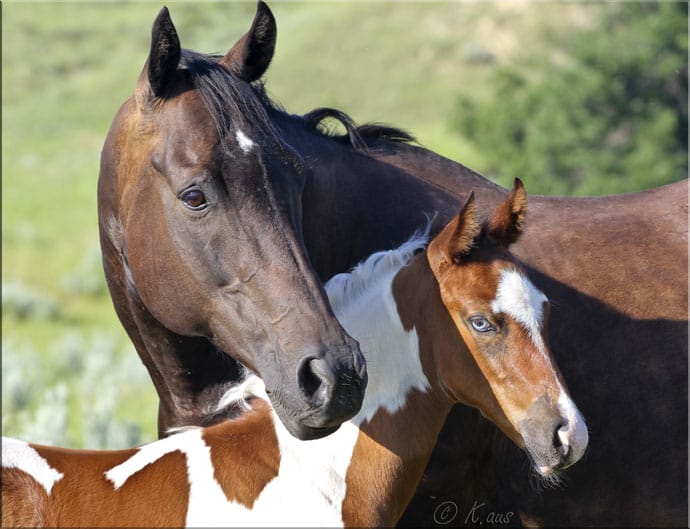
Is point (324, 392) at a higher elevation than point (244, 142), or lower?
lower

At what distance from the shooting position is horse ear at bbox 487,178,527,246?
325 cm

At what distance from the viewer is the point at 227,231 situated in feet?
9.85

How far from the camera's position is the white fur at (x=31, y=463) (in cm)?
306

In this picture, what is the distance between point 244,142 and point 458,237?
0.77 meters

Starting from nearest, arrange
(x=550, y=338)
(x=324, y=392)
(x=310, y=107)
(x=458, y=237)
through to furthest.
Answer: (x=324, y=392), (x=458, y=237), (x=550, y=338), (x=310, y=107)

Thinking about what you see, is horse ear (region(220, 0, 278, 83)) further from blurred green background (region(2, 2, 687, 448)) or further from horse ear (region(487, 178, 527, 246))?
blurred green background (region(2, 2, 687, 448))

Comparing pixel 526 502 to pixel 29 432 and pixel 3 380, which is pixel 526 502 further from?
pixel 3 380

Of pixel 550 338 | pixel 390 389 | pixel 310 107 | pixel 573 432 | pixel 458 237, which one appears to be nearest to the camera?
pixel 573 432

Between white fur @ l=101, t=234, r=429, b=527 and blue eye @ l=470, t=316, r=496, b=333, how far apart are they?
256 millimetres

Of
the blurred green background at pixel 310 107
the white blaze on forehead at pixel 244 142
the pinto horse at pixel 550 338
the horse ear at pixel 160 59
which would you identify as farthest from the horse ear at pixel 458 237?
the blurred green background at pixel 310 107

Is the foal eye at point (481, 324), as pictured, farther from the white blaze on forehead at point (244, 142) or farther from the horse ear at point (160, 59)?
the horse ear at point (160, 59)

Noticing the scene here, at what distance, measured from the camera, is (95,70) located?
29.1 m

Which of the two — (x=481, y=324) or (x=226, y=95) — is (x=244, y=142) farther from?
(x=481, y=324)

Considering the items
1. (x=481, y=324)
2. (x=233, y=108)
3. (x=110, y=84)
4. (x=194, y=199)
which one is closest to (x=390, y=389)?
(x=481, y=324)
